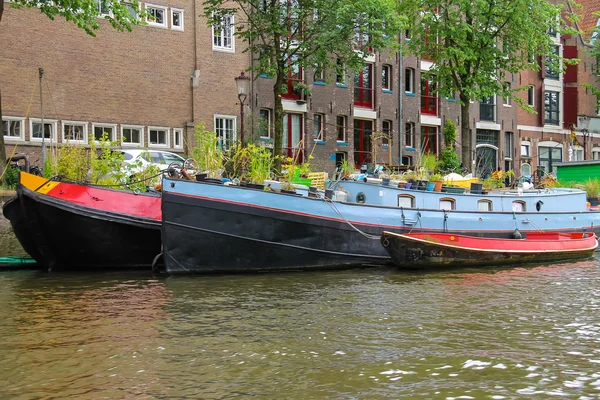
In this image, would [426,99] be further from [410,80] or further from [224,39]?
[224,39]

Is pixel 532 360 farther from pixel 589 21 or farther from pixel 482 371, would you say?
pixel 589 21

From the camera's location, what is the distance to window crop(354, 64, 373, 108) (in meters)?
40.3

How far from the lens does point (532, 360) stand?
870cm

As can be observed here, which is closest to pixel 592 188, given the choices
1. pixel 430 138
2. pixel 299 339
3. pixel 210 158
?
pixel 210 158

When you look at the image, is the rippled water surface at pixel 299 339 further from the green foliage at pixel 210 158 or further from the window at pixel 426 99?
the window at pixel 426 99

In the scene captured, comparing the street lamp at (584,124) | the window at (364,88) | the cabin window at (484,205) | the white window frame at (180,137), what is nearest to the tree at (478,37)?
the window at (364,88)

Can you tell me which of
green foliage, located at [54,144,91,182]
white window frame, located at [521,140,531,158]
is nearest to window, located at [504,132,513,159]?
white window frame, located at [521,140,531,158]

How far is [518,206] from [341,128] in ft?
61.9

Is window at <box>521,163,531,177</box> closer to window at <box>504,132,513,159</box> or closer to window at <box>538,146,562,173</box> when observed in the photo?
window at <box>504,132,513,159</box>

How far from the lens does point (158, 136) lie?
32.2 meters

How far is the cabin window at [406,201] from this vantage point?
19.0 meters

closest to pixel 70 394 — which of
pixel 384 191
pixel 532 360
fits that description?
pixel 532 360

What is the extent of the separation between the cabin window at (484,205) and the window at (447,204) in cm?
85

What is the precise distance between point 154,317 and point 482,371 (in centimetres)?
494
